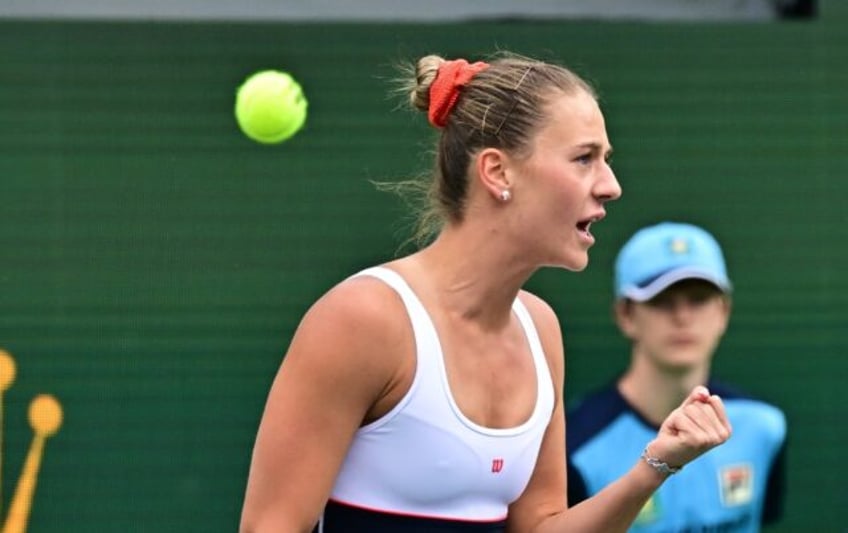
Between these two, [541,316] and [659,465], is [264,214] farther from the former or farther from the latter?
[659,465]

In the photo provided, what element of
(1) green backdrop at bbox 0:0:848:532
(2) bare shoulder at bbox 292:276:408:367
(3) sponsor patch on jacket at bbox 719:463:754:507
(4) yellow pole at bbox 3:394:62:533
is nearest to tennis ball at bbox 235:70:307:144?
(1) green backdrop at bbox 0:0:848:532

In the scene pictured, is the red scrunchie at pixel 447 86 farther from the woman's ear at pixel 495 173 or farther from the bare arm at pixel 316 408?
the bare arm at pixel 316 408

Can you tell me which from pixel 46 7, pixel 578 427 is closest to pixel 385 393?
pixel 578 427

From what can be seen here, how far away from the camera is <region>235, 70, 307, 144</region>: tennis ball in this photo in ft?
12.0

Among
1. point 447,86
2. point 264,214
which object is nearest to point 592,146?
point 447,86

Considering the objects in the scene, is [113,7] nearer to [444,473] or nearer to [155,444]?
[155,444]

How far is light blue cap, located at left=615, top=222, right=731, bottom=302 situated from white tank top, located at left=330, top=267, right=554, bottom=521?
3.77 ft

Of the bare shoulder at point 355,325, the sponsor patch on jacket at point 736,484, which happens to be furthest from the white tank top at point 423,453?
the sponsor patch on jacket at point 736,484

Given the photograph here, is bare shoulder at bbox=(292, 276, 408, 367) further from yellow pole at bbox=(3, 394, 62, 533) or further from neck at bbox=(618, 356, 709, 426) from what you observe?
yellow pole at bbox=(3, 394, 62, 533)

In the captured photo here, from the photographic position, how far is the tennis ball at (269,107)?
12.0ft

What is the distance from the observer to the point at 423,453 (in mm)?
2273

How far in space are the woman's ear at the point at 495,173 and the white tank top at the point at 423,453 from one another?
182 mm

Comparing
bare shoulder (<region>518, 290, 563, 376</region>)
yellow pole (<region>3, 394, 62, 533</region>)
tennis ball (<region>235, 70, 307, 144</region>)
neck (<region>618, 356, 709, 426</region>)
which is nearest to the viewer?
bare shoulder (<region>518, 290, 563, 376</region>)

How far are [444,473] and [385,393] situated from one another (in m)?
0.14
